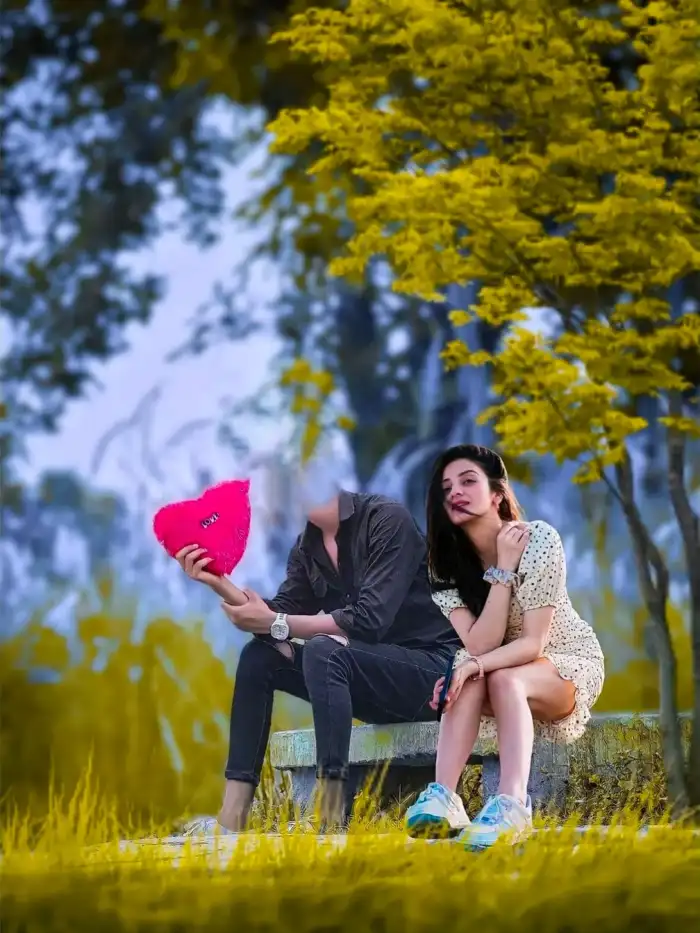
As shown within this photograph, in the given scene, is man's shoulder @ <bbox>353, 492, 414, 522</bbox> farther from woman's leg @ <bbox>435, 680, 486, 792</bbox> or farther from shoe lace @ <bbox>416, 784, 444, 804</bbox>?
shoe lace @ <bbox>416, 784, 444, 804</bbox>

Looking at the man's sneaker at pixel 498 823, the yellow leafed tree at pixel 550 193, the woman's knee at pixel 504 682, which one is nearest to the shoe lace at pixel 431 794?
the man's sneaker at pixel 498 823

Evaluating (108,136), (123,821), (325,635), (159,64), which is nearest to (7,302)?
(108,136)

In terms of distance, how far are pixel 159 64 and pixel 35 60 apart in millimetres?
503

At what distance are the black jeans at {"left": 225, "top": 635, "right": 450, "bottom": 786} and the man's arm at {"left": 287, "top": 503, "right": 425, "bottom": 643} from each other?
0.18ft

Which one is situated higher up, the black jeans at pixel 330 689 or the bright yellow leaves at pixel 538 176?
the bright yellow leaves at pixel 538 176

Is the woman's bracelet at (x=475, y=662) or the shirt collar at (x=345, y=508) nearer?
the woman's bracelet at (x=475, y=662)

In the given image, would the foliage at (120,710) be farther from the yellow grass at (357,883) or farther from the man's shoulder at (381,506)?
the man's shoulder at (381,506)

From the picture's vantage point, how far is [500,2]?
4332 millimetres

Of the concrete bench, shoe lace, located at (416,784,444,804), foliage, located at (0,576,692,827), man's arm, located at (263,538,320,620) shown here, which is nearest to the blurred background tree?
foliage, located at (0,576,692,827)

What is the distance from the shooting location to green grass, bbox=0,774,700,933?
2.03 m

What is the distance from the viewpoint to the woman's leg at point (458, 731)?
296 centimetres

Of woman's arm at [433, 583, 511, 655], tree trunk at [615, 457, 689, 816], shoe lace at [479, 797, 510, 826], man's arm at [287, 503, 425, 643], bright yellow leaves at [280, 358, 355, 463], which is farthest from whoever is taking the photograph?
bright yellow leaves at [280, 358, 355, 463]

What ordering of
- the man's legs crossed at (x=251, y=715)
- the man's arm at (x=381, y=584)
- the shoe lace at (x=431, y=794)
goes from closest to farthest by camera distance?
the shoe lace at (x=431, y=794), the man's legs crossed at (x=251, y=715), the man's arm at (x=381, y=584)

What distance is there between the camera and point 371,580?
3.44 m
